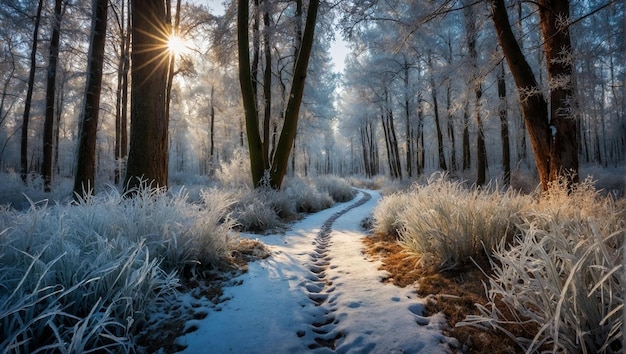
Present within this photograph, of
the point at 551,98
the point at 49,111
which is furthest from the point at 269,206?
the point at 49,111

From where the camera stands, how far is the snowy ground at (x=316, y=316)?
1.69 meters

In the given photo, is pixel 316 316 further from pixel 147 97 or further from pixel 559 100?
pixel 559 100

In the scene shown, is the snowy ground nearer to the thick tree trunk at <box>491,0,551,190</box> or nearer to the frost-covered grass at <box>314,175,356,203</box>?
the thick tree trunk at <box>491,0,551,190</box>

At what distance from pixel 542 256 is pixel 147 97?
5063 millimetres

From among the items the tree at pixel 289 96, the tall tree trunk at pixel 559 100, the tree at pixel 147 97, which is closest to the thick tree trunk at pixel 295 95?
the tree at pixel 289 96

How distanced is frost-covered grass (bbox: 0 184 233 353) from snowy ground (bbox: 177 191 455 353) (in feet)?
1.45

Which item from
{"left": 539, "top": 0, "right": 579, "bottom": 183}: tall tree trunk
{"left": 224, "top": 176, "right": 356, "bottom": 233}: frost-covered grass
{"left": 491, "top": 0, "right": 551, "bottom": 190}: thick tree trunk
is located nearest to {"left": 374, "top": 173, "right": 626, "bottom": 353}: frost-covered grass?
{"left": 539, "top": 0, "right": 579, "bottom": 183}: tall tree trunk

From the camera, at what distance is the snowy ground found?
169 centimetres

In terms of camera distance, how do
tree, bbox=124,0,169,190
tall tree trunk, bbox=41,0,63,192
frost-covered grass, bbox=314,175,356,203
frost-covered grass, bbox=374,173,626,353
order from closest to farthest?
frost-covered grass, bbox=374,173,626,353 → tree, bbox=124,0,169,190 → tall tree trunk, bbox=41,0,63,192 → frost-covered grass, bbox=314,175,356,203

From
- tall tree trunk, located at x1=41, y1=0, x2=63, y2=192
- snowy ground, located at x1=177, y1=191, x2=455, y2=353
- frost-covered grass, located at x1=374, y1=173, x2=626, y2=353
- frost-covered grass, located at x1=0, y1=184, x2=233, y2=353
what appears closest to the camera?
frost-covered grass, located at x1=374, y1=173, x2=626, y2=353

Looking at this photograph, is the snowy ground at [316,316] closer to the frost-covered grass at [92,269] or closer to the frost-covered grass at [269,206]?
the frost-covered grass at [92,269]

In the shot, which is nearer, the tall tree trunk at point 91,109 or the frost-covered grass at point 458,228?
the frost-covered grass at point 458,228

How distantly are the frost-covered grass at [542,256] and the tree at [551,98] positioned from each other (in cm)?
122

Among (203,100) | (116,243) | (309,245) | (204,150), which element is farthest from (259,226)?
(204,150)
